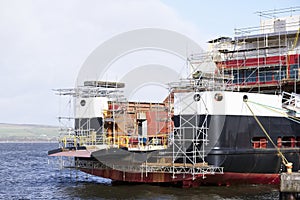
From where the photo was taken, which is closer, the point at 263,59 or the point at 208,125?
the point at 208,125

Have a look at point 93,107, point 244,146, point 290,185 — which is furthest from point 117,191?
point 290,185

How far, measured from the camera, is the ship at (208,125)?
27.5 metres

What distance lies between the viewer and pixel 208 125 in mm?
27453

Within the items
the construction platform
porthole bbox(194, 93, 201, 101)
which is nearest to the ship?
porthole bbox(194, 93, 201, 101)

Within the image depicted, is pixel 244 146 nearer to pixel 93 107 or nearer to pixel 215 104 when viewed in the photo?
pixel 215 104

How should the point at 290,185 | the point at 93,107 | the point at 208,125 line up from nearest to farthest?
the point at 290,185 → the point at 208,125 → the point at 93,107

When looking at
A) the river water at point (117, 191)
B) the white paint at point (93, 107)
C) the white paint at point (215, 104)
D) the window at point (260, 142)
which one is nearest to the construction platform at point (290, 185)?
the river water at point (117, 191)

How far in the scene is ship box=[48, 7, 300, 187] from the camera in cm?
2753

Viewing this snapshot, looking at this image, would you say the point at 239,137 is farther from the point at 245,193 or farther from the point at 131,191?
the point at 131,191

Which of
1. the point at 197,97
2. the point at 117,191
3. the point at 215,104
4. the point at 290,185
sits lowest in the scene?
the point at 117,191

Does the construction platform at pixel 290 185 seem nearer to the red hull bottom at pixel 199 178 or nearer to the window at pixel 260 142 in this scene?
the red hull bottom at pixel 199 178

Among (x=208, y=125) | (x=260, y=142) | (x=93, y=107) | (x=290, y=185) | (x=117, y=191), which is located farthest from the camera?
(x=93, y=107)

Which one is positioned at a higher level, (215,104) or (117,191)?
(215,104)

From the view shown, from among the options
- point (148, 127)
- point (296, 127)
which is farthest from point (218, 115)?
point (148, 127)
